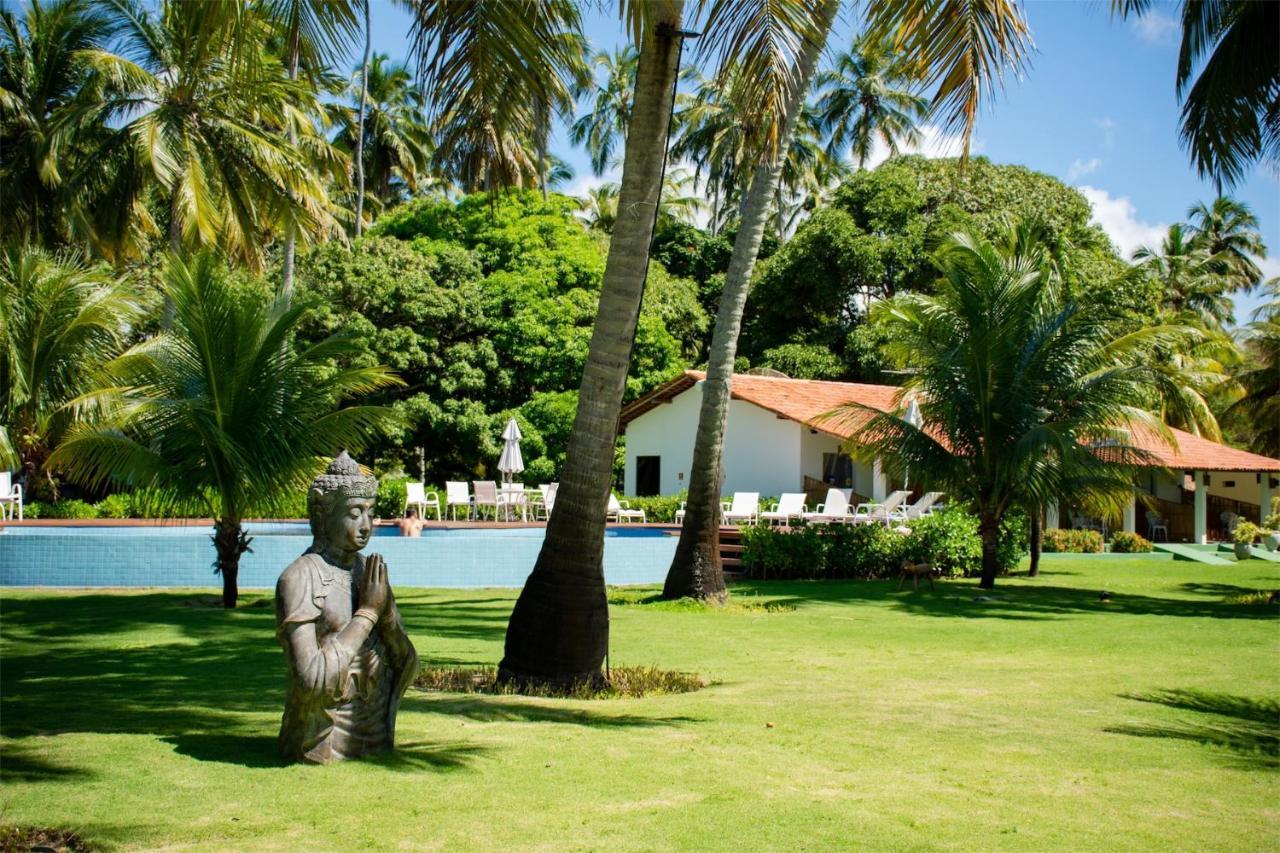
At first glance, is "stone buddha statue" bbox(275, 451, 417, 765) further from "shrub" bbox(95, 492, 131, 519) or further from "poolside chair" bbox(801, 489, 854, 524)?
"shrub" bbox(95, 492, 131, 519)

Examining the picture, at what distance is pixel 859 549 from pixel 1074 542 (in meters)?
10.1

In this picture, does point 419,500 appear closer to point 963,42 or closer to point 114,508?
point 114,508

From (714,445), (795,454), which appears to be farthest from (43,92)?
(795,454)

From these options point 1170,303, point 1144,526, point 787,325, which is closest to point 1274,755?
point 1144,526

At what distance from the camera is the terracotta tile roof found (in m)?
28.0

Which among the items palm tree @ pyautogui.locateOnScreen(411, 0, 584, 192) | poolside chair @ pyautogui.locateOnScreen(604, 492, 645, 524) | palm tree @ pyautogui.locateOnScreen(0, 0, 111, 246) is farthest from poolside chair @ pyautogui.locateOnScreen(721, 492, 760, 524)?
palm tree @ pyautogui.locateOnScreen(411, 0, 584, 192)

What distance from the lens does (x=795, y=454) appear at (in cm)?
2898

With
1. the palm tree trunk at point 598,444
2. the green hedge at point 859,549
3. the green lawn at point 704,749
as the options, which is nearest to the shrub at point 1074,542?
the green hedge at point 859,549

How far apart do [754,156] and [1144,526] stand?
27029 millimetres

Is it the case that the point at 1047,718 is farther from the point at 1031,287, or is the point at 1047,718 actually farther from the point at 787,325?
the point at 787,325

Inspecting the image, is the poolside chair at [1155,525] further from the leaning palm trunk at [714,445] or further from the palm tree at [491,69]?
the palm tree at [491,69]

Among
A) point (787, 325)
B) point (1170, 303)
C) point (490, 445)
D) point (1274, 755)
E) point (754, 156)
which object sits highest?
point (1170, 303)

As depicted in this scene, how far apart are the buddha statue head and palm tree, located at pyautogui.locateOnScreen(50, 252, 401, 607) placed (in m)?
7.59

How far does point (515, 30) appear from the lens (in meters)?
7.64
